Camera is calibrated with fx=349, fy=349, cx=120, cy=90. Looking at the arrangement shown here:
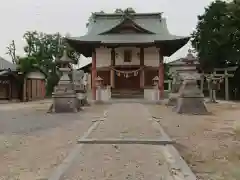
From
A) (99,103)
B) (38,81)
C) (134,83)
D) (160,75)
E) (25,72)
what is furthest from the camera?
(38,81)

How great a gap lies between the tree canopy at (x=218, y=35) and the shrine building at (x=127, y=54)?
19.0ft

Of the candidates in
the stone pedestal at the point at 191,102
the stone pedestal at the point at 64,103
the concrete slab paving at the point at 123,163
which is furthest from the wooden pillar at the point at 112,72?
the concrete slab paving at the point at 123,163

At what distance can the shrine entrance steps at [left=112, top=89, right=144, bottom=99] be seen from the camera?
2914 cm

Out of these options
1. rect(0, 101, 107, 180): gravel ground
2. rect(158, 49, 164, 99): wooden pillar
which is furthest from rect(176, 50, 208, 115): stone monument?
rect(158, 49, 164, 99): wooden pillar

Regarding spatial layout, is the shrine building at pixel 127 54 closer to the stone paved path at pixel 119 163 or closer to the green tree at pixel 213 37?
the green tree at pixel 213 37

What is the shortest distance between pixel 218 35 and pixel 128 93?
11284 mm

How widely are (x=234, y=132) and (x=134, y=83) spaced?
2095 centimetres

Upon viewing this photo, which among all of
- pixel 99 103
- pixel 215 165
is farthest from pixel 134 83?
pixel 215 165

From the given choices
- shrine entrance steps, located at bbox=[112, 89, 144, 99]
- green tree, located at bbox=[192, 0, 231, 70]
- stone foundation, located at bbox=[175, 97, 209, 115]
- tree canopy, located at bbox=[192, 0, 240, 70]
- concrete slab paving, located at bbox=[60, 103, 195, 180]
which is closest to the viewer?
concrete slab paving, located at bbox=[60, 103, 195, 180]

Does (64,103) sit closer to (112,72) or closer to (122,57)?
(112,72)

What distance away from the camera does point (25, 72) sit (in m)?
35.9

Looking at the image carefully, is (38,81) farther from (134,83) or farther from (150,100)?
(150,100)

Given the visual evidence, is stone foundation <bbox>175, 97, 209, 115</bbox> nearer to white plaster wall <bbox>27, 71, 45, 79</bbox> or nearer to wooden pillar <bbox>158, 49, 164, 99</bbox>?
wooden pillar <bbox>158, 49, 164, 99</bbox>

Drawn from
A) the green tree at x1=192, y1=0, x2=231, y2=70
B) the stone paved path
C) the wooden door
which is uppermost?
the green tree at x1=192, y1=0, x2=231, y2=70
